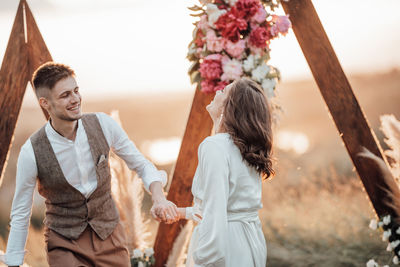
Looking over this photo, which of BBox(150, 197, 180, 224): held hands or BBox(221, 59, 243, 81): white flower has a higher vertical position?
BBox(221, 59, 243, 81): white flower

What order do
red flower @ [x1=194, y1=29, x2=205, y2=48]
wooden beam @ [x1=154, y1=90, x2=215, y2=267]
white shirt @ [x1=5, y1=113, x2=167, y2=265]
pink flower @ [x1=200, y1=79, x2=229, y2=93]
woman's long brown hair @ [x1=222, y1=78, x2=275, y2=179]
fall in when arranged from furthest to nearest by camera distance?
1. wooden beam @ [x1=154, y1=90, x2=215, y2=267]
2. red flower @ [x1=194, y1=29, x2=205, y2=48]
3. pink flower @ [x1=200, y1=79, x2=229, y2=93]
4. white shirt @ [x1=5, y1=113, x2=167, y2=265]
5. woman's long brown hair @ [x1=222, y1=78, x2=275, y2=179]

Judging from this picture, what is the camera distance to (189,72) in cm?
295

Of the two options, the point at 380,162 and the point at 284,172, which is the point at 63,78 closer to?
the point at 380,162

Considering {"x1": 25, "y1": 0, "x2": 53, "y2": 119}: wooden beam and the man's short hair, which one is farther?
{"x1": 25, "y1": 0, "x2": 53, "y2": 119}: wooden beam

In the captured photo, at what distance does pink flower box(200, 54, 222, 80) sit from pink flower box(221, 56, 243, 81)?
0.03 metres

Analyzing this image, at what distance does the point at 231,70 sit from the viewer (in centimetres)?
270

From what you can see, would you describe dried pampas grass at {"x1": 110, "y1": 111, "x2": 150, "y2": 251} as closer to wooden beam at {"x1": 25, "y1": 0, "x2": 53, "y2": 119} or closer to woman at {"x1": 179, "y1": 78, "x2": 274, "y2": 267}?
wooden beam at {"x1": 25, "y1": 0, "x2": 53, "y2": 119}

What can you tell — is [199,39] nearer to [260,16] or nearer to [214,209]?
[260,16]

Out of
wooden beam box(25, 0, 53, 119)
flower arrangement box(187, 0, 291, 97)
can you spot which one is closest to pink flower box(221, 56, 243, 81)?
flower arrangement box(187, 0, 291, 97)

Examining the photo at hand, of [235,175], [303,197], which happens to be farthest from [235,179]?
[303,197]

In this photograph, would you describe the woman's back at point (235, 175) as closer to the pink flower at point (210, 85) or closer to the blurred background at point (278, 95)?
the pink flower at point (210, 85)

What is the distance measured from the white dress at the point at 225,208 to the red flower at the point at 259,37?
1.04 m

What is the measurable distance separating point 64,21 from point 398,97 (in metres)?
3.38

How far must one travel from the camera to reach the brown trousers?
7.40 feet
